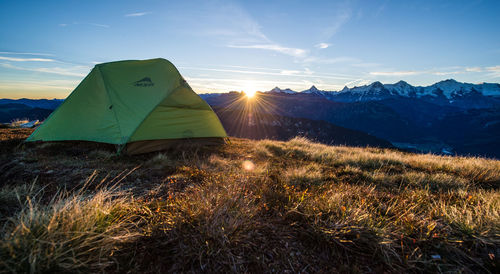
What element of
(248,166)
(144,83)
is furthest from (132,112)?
(248,166)

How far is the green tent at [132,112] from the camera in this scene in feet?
23.6

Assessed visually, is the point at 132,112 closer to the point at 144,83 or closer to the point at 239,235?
the point at 144,83

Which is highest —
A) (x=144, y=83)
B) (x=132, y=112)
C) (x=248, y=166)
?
(x=144, y=83)

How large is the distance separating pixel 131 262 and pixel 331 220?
96.3 inches

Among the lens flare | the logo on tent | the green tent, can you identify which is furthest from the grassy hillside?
the logo on tent

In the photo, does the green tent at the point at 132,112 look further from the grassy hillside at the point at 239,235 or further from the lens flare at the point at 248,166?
the grassy hillside at the point at 239,235

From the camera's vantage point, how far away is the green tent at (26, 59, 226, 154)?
720 centimetres

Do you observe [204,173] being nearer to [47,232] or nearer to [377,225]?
[47,232]

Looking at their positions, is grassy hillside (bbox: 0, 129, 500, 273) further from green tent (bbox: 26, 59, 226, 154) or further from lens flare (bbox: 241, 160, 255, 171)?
green tent (bbox: 26, 59, 226, 154)

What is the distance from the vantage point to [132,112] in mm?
7434

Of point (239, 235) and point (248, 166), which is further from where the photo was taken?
point (248, 166)

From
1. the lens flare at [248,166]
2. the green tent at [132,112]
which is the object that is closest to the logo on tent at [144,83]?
the green tent at [132,112]

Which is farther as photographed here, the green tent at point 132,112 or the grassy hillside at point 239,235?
the green tent at point 132,112

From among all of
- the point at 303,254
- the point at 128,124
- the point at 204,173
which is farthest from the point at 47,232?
the point at 128,124
